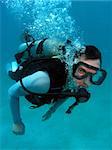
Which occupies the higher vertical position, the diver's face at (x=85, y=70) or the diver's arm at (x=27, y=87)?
the diver's face at (x=85, y=70)

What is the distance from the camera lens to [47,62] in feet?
9.74

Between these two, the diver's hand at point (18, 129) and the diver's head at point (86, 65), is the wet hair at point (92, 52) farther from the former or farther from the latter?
the diver's hand at point (18, 129)

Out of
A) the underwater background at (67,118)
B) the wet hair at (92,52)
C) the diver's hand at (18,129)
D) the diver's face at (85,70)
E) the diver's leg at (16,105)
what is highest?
the underwater background at (67,118)

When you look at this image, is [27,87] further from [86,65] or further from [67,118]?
[67,118]

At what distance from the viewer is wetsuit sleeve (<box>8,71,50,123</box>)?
2.87 m

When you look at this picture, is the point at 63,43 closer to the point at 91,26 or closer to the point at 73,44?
the point at 73,44

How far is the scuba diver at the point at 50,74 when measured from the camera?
2939mm

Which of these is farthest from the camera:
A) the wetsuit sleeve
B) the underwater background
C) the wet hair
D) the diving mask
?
the underwater background

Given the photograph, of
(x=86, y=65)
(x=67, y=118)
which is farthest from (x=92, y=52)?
(x=67, y=118)

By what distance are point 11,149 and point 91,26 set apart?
22.1 ft

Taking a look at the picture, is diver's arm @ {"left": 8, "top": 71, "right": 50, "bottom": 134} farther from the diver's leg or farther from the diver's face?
the diver's face

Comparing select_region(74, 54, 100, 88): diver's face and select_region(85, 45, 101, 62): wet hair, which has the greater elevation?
select_region(85, 45, 101, 62): wet hair

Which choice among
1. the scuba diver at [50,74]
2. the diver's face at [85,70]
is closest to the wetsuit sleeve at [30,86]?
the scuba diver at [50,74]

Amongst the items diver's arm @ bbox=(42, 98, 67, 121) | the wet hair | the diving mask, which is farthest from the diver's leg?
the wet hair
